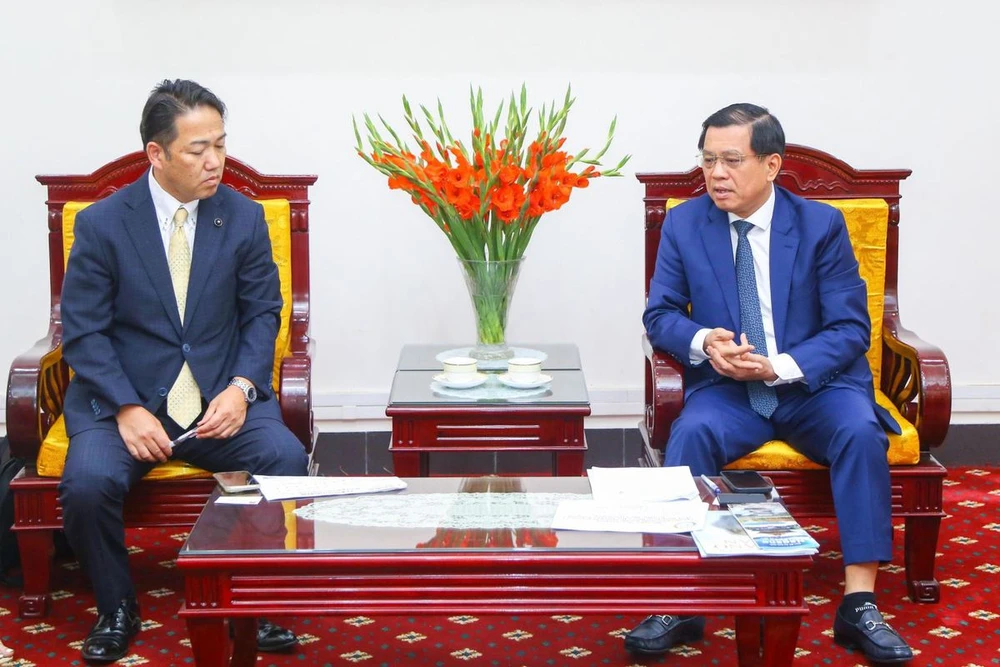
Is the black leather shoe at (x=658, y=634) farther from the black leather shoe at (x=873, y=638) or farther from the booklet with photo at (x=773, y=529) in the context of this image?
the booklet with photo at (x=773, y=529)

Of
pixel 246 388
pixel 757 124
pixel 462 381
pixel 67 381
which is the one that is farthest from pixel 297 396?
pixel 757 124

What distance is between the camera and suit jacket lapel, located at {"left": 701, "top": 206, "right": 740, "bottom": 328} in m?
3.41

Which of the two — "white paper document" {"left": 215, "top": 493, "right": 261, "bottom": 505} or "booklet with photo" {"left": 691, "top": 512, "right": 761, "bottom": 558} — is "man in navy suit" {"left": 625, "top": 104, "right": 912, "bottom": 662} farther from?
"white paper document" {"left": 215, "top": 493, "right": 261, "bottom": 505}

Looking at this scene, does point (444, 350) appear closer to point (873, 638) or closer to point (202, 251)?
point (202, 251)

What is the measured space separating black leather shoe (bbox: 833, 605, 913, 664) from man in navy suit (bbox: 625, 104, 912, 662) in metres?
0.27

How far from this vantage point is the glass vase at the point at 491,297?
3.56m

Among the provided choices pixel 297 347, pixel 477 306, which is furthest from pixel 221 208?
pixel 477 306

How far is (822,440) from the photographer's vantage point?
3.23 metres

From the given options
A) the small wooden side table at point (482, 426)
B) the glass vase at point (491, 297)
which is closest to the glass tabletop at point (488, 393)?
the small wooden side table at point (482, 426)

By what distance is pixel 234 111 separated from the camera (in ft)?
14.3

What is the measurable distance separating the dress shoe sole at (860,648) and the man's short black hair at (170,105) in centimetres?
208

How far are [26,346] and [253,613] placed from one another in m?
2.51

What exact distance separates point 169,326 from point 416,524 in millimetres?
1129

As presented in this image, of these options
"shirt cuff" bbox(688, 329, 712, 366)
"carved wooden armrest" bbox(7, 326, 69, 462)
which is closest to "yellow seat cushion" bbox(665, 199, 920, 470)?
"shirt cuff" bbox(688, 329, 712, 366)
